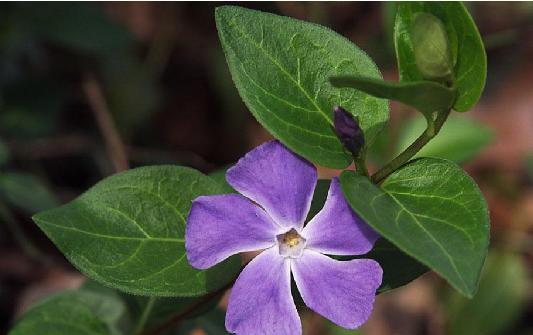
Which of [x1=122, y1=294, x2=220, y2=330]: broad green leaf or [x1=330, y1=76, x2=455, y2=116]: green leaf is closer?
Answer: [x1=330, y1=76, x2=455, y2=116]: green leaf

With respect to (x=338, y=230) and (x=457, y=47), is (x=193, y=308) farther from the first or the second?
(x=457, y=47)

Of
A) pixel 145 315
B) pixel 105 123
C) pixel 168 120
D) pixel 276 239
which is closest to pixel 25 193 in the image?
pixel 105 123

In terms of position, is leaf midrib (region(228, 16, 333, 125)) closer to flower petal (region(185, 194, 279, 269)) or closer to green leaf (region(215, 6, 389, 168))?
green leaf (region(215, 6, 389, 168))

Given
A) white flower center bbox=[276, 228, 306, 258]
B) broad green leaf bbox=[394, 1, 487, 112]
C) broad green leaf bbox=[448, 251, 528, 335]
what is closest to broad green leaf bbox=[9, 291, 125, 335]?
white flower center bbox=[276, 228, 306, 258]

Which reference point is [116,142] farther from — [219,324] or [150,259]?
[150,259]

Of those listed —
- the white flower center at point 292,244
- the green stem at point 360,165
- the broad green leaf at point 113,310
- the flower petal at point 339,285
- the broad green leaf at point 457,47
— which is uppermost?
the broad green leaf at point 457,47

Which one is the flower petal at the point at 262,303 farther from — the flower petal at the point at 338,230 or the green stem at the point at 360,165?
the green stem at the point at 360,165

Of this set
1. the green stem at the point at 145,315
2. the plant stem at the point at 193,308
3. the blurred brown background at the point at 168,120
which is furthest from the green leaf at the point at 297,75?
the blurred brown background at the point at 168,120
